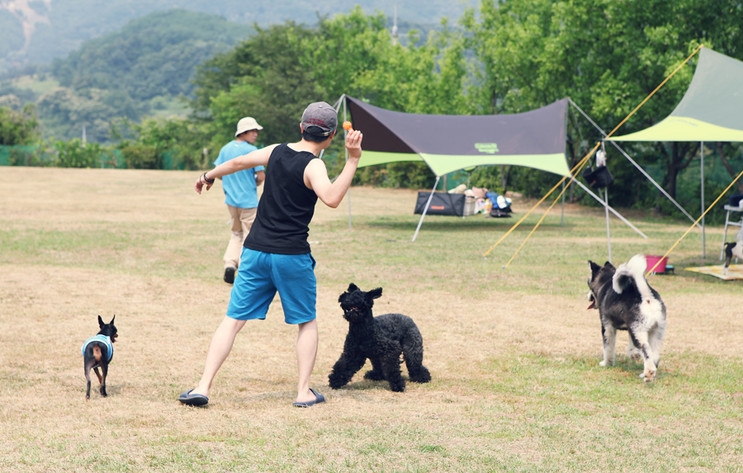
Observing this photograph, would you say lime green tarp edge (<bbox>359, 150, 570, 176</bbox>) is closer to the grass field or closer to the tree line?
the tree line

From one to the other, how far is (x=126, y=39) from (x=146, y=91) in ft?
88.6

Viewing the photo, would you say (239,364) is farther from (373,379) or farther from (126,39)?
(126,39)

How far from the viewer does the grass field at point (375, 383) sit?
4.22m

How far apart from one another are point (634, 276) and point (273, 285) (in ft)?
7.95

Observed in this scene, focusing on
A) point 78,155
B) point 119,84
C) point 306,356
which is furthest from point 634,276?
point 119,84

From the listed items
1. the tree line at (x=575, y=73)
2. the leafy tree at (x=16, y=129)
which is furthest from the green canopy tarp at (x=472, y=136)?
the leafy tree at (x=16, y=129)

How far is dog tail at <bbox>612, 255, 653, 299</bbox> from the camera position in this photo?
5742 mm

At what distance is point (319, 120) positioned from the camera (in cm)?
486

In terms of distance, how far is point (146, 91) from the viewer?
556ft

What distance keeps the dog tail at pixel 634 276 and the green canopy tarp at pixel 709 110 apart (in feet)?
18.9

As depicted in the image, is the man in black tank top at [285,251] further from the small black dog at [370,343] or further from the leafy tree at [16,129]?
the leafy tree at [16,129]

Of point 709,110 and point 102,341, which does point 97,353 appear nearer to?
point 102,341

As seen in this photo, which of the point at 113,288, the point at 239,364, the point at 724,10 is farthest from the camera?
the point at 724,10

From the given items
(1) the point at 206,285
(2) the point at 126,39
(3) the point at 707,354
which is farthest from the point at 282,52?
(2) the point at 126,39
